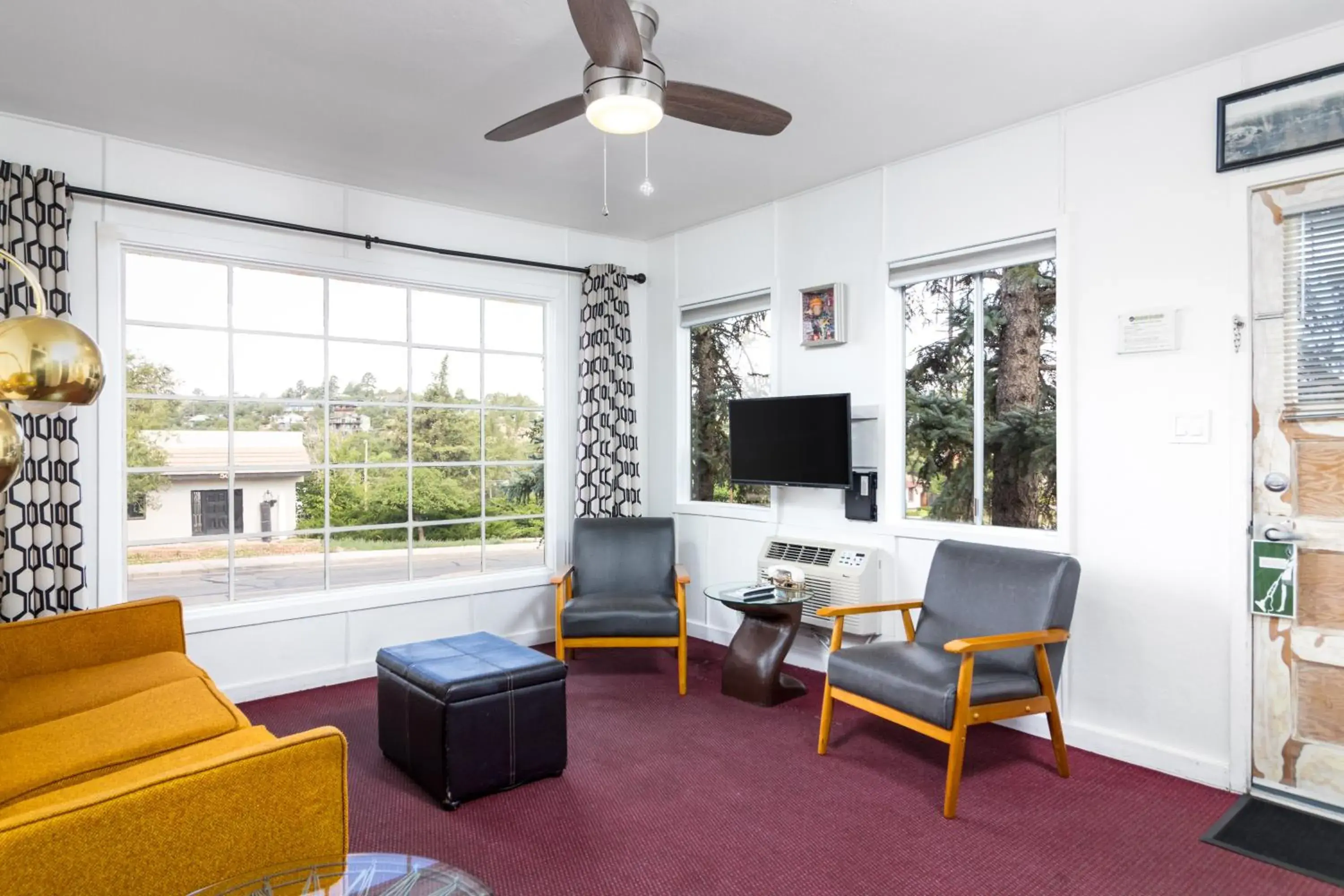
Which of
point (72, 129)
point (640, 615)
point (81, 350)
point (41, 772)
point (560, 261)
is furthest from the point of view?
point (560, 261)

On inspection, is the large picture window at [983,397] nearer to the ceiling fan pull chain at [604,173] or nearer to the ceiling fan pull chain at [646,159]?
the ceiling fan pull chain at [646,159]

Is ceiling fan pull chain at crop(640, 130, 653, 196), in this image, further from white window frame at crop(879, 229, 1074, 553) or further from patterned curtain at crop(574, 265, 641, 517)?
white window frame at crop(879, 229, 1074, 553)

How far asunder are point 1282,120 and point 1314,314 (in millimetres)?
700

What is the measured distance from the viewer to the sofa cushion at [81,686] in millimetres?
2303

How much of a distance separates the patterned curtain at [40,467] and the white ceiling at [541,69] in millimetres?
394

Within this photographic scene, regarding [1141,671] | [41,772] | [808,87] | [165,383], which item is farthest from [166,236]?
[1141,671]

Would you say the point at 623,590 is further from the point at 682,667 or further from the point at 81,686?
the point at 81,686

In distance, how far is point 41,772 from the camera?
5.86ft

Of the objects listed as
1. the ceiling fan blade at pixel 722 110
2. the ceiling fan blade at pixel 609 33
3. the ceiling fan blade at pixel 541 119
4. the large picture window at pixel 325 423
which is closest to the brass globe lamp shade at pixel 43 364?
the ceiling fan blade at pixel 609 33

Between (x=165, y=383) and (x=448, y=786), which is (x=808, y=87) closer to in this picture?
(x=448, y=786)

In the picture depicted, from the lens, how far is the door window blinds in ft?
8.69

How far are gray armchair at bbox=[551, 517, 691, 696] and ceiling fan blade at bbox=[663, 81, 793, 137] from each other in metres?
2.42

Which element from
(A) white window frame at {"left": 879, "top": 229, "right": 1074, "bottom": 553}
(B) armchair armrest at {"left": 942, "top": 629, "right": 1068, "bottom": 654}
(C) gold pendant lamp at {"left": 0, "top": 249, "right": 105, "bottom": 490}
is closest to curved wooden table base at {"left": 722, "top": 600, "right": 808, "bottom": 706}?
(A) white window frame at {"left": 879, "top": 229, "right": 1074, "bottom": 553}

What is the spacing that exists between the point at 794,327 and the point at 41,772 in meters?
3.74
